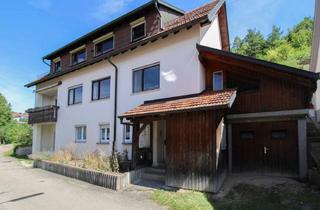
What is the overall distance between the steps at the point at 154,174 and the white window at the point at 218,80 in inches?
181

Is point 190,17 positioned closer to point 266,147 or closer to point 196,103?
point 196,103

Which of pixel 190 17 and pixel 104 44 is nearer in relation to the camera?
pixel 190 17

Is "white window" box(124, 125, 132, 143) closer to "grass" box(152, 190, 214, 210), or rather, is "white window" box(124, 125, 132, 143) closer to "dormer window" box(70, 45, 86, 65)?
"grass" box(152, 190, 214, 210)

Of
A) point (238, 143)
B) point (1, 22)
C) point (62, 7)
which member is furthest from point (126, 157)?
point (1, 22)

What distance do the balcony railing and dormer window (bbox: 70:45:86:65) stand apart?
13.6ft

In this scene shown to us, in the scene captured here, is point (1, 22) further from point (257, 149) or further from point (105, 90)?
point (257, 149)

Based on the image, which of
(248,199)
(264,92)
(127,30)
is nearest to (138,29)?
(127,30)

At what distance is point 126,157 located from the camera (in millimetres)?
13516

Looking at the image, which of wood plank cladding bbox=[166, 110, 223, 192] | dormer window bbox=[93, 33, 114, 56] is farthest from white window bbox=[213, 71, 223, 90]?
dormer window bbox=[93, 33, 114, 56]

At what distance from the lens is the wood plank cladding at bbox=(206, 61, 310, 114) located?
9.94 meters

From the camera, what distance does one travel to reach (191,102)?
1007cm

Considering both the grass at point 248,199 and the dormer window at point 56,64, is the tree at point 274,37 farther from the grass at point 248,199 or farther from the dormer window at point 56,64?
the grass at point 248,199

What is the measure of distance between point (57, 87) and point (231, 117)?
15430 millimetres

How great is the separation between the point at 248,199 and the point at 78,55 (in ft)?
56.9
